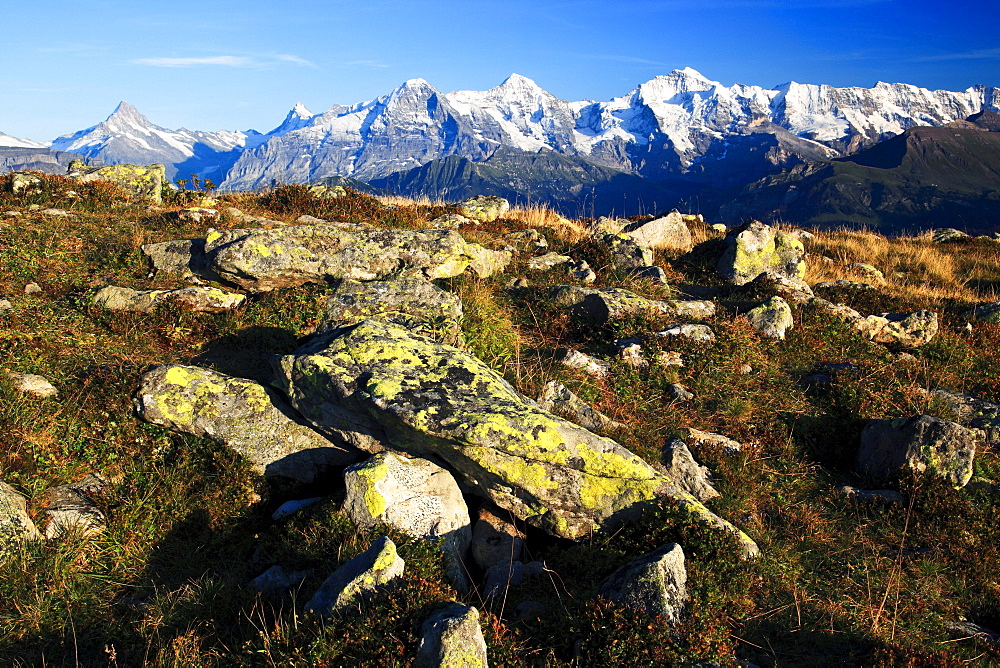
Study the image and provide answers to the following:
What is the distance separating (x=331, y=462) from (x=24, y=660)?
13.0ft

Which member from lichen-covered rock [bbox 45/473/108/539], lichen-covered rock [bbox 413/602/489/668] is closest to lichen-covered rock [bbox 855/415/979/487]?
lichen-covered rock [bbox 413/602/489/668]

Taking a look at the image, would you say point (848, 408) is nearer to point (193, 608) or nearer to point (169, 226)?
point (193, 608)

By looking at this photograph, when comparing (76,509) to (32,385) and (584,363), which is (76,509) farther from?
(584,363)

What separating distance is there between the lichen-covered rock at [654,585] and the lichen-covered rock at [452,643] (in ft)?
5.43

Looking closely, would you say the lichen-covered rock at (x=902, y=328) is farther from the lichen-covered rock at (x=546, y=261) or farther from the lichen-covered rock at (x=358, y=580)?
the lichen-covered rock at (x=358, y=580)

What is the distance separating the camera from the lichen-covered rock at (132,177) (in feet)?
63.4

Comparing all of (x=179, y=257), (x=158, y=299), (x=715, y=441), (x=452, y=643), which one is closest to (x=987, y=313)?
(x=715, y=441)

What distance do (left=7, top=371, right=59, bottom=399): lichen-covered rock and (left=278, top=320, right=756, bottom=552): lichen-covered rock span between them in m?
3.69

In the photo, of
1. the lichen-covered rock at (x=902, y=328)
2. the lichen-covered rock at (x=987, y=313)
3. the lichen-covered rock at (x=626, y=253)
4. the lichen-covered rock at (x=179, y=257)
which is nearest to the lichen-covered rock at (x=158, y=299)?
the lichen-covered rock at (x=179, y=257)

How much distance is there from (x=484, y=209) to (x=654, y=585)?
19.6 metres

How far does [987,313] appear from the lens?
15.7 metres

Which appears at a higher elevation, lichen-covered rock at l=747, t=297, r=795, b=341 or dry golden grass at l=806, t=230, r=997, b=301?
dry golden grass at l=806, t=230, r=997, b=301

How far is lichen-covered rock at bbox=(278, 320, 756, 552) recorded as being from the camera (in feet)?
24.8

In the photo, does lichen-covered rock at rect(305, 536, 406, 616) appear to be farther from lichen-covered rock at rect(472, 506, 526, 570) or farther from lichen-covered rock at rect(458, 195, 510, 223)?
lichen-covered rock at rect(458, 195, 510, 223)
